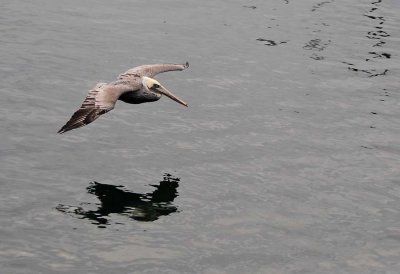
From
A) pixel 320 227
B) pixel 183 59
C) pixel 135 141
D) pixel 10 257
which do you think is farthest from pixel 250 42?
pixel 10 257

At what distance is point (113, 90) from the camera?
59.1 ft

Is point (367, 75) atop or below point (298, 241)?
atop

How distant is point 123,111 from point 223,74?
443 cm

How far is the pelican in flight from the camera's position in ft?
54.7

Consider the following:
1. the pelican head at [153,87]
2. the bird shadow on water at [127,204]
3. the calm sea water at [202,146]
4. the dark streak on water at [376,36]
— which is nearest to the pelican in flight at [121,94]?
the pelican head at [153,87]

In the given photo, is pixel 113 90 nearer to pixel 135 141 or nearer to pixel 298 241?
pixel 135 141

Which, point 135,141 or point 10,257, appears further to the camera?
point 135,141

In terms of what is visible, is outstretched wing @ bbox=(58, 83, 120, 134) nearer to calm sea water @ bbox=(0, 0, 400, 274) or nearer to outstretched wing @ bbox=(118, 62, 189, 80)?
calm sea water @ bbox=(0, 0, 400, 274)

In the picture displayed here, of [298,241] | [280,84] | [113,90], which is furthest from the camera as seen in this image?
[280,84]

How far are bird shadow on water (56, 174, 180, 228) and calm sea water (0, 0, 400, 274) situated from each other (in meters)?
0.04

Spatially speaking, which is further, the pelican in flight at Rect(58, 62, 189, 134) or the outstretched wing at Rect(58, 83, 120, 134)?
the pelican in flight at Rect(58, 62, 189, 134)

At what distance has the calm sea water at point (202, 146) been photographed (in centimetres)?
1527

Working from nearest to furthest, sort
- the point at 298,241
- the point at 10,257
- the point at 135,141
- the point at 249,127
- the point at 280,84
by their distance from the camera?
the point at 10,257, the point at 298,241, the point at 135,141, the point at 249,127, the point at 280,84

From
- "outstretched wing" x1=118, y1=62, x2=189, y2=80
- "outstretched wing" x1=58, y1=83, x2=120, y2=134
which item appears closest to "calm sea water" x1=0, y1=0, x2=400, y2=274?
"outstretched wing" x1=118, y1=62, x2=189, y2=80
